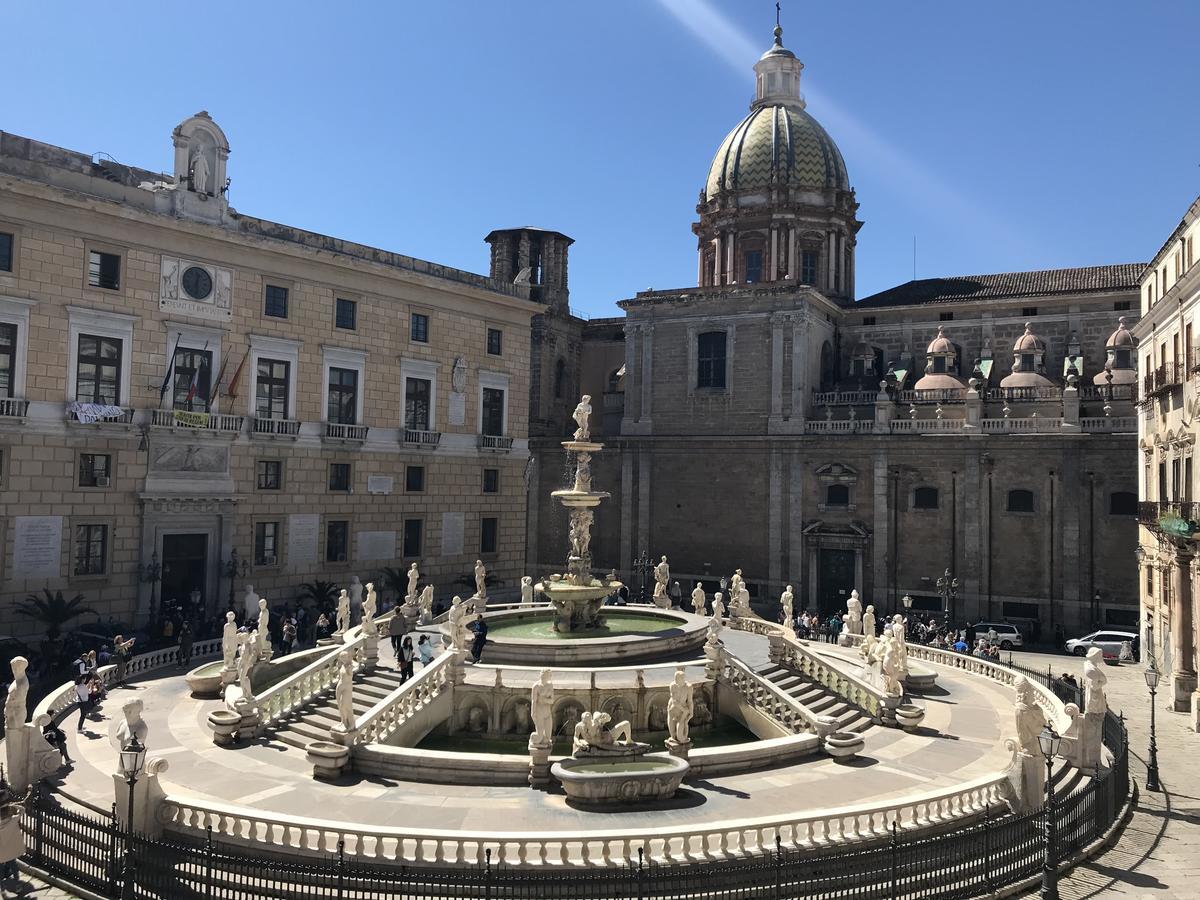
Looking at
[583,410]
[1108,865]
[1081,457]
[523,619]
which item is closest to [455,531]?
[523,619]

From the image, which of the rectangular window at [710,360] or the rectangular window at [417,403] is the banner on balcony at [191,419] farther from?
the rectangular window at [710,360]

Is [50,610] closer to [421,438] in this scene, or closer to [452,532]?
[421,438]

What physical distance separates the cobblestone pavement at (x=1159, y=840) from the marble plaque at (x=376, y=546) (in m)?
26.1

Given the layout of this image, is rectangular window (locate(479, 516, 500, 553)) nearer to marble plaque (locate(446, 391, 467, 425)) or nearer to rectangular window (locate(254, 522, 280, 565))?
marble plaque (locate(446, 391, 467, 425))

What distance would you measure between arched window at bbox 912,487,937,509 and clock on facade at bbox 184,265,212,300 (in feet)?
103

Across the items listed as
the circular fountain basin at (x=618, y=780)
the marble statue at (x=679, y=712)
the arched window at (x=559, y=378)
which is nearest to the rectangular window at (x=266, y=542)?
the circular fountain basin at (x=618, y=780)

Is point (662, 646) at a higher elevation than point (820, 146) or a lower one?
lower

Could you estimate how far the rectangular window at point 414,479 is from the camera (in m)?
38.8

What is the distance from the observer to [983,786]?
49.3 feet

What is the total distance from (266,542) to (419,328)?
10.9m

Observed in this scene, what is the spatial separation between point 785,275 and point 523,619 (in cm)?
3195

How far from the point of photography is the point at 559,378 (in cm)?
5731

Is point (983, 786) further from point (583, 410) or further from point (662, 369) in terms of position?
point (662, 369)

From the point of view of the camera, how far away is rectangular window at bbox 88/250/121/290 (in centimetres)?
2975
